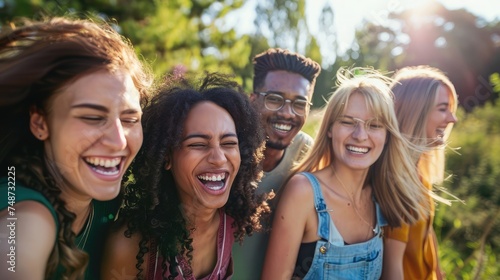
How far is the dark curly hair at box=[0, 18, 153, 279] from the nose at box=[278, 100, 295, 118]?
145 cm

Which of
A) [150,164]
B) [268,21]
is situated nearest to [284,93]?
[150,164]

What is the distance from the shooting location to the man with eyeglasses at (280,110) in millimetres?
3252

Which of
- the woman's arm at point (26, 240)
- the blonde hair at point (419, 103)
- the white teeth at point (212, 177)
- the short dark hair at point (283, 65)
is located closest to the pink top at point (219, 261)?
the white teeth at point (212, 177)

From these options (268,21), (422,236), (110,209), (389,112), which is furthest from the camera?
(268,21)

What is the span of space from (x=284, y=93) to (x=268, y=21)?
8.53m

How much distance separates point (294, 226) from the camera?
277 cm

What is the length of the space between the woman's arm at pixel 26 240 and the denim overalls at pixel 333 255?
1.55 meters

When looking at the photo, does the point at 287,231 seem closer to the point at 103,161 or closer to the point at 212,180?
the point at 212,180

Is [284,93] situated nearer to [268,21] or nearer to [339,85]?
[339,85]

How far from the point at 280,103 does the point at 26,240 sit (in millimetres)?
1983

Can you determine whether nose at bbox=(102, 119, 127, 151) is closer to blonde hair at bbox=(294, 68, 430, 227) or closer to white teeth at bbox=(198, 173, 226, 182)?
white teeth at bbox=(198, 173, 226, 182)

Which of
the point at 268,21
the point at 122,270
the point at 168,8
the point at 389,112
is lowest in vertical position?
the point at 122,270

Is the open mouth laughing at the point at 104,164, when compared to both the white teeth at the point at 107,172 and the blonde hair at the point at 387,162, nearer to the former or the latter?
the white teeth at the point at 107,172

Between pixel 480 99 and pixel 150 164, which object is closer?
pixel 150 164
